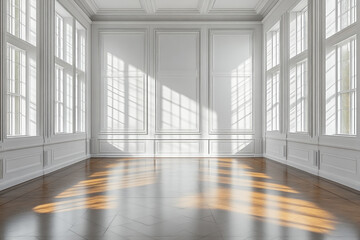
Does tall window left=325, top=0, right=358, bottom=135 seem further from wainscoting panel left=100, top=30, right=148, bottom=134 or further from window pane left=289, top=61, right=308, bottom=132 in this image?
wainscoting panel left=100, top=30, right=148, bottom=134

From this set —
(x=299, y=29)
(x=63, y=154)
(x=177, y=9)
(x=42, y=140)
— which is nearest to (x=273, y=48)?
(x=299, y=29)

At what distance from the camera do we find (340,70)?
6410 mm

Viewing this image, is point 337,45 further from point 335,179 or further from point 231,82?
point 231,82

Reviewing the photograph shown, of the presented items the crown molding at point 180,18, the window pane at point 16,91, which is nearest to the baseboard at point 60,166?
the window pane at point 16,91

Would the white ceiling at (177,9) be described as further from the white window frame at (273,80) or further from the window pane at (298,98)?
the window pane at (298,98)

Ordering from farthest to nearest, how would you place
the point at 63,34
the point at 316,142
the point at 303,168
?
the point at 63,34 → the point at 303,168 → the point at 316,142

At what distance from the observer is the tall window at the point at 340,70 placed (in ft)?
20.0

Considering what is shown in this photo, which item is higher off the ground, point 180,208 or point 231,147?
point 231,147

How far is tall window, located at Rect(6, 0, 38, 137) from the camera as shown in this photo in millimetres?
6277

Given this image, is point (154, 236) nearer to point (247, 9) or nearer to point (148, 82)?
point (148, 82)

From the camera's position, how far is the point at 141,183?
6035mm

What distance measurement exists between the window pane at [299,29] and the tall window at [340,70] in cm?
134

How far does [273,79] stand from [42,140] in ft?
22.7

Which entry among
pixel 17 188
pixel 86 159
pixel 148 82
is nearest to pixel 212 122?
pixel 148 82
